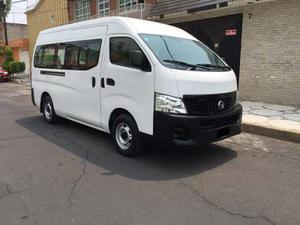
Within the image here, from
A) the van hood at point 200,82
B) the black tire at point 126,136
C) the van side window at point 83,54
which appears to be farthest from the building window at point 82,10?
the van hood at point 200,82

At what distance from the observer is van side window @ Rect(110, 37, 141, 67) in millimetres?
5477

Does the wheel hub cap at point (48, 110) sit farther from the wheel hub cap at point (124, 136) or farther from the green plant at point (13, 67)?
the green plant at point (13, 67)

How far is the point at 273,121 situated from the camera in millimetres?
7719

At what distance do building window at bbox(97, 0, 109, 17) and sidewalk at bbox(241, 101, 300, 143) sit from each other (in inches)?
435

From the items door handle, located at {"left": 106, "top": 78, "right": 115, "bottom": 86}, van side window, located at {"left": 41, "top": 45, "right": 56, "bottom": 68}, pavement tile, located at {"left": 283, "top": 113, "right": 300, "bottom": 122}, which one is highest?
van side window, located at {"left": 41, "top": 45, "right": 56, "bottom": 68}

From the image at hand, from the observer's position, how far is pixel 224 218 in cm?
358

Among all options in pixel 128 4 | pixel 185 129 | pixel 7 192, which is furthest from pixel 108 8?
pixel 7 192

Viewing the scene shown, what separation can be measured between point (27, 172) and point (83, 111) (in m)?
2.04

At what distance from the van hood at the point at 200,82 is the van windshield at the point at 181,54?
0.54 ft

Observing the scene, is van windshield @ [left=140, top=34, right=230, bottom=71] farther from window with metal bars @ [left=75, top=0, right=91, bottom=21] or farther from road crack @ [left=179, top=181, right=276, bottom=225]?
window with metal bars @ [left=75, top=0, right=91, bottom=21]

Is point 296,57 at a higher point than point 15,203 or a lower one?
higher

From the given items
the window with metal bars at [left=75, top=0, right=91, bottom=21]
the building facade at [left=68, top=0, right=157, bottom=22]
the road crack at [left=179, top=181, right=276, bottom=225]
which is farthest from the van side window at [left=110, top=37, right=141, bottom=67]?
the window with metal bars at [left=75, top=0, right=91, bottom=21]

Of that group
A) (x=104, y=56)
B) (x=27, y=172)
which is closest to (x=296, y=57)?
(x=104, y=56)

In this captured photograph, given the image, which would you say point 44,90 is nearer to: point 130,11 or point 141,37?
point 141,37
